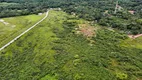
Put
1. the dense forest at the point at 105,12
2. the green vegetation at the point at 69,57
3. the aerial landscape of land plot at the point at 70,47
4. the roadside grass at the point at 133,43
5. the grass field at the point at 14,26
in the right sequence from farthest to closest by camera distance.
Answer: the dense forest at the point at 105,12
the grass field at the point at 14,26
the roadside grass at the point at 133,43
the aerial landscape of land plot at the point at 70,47
the green vegetation at the point at 69,57

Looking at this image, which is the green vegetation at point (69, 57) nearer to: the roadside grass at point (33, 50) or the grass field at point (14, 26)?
the roadside grass at point (33, 50)

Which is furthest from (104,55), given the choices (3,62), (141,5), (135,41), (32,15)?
(141,5)

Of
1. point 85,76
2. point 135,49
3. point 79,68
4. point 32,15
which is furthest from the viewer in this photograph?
point 32,15

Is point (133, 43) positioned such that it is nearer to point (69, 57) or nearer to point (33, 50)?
point (69, 57)

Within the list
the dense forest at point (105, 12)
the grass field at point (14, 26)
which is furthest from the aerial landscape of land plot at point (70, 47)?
the dense forest at point (105, 12)

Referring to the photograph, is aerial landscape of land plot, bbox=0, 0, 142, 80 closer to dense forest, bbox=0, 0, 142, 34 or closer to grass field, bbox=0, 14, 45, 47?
grass field, bbox=0, 14, 45, 47

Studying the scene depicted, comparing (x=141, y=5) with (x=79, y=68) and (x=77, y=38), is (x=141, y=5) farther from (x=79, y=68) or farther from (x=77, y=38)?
(x=79, y=68)
